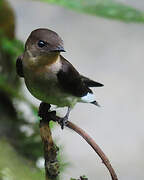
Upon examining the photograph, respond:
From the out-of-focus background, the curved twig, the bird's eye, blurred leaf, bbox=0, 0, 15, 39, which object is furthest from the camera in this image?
blurred leaf, bbox=0, 0, 15, 39

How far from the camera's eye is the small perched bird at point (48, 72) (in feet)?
3.43

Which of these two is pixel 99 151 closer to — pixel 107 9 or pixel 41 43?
pixel 41 43

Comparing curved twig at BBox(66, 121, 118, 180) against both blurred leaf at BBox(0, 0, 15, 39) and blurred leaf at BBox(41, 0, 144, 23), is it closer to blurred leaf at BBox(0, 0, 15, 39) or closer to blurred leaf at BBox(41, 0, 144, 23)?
blurred leaf at BBox(41, 0, 144, 23)

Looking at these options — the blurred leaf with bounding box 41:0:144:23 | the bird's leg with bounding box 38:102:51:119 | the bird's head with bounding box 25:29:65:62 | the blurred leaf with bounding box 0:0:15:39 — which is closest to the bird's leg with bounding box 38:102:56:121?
the bird's leg with bounding box 38:102:51:119

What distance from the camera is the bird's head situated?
102 cm

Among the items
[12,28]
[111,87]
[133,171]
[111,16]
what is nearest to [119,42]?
[111,87]

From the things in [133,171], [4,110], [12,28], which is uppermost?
[12,28]

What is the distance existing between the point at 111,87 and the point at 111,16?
2.51 metres

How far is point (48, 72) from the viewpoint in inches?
43.5

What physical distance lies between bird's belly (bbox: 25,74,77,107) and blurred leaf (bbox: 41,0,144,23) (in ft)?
3.40

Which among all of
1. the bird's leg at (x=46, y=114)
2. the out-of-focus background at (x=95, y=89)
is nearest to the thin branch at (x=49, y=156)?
the bird's leg at (x=46, y=114)

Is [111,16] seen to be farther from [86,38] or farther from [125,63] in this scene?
[86,38]

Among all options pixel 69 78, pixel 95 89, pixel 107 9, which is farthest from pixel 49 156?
pixel 95 89

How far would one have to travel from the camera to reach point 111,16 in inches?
86.0
